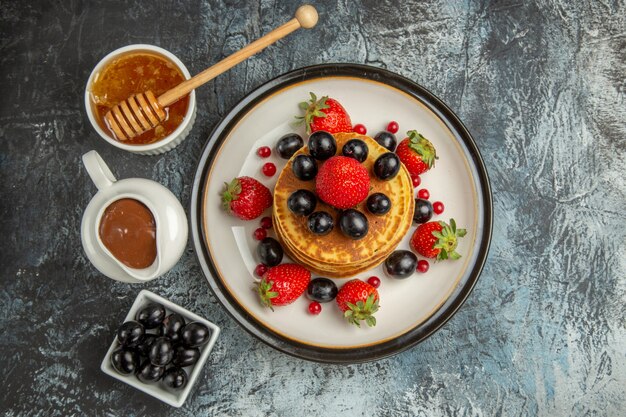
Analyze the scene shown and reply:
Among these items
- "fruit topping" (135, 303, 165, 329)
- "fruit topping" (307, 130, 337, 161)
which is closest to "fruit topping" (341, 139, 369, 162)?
"fruit topping" (307, 130, 337, 161)

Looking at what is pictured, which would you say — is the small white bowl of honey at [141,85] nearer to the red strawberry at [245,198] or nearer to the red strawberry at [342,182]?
the red strawberry at [245,198]

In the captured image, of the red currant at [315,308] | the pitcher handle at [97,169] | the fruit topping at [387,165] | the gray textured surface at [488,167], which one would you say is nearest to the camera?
the pitcher handle at [97,169]

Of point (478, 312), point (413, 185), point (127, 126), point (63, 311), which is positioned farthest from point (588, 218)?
point (63, 311)

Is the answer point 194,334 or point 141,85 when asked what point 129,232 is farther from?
point 141,85

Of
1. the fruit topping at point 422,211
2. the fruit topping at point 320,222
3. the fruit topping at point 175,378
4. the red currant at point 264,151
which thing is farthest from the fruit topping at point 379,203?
the fruit topping at point 175,378

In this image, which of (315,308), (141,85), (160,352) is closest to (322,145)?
(315,308)
